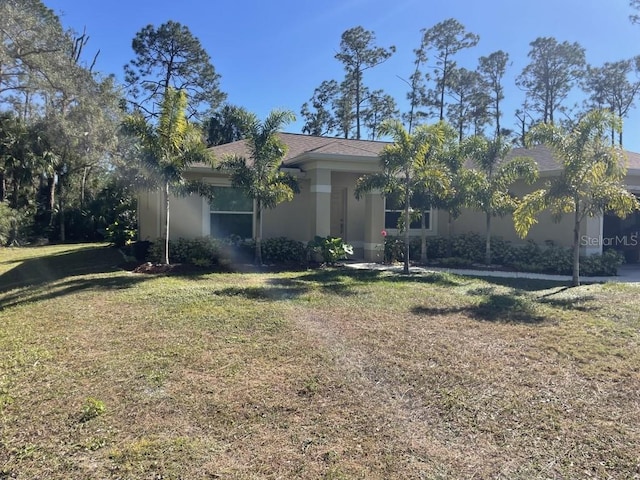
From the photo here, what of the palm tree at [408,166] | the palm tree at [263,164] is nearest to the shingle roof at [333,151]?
the palm tree at [263,164]

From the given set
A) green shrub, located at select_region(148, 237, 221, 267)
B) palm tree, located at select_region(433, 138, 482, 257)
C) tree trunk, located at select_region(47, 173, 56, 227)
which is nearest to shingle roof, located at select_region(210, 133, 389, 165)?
palm tree, located at select_region(433, 138, 482, 257)

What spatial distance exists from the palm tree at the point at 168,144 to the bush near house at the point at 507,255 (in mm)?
6375

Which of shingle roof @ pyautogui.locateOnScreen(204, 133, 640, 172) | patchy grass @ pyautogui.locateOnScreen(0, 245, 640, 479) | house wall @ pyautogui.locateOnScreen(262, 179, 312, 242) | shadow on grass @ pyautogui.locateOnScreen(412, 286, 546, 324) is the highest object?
shingle roof @ pyautogui.locateOnScreen(204, 133, 640, 172)

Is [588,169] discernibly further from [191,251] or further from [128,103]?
[128,103]

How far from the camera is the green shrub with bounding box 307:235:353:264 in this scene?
12.7m

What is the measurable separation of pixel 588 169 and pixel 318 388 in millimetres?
7774

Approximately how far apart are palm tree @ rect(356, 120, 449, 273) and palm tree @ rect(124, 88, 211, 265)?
4504mm

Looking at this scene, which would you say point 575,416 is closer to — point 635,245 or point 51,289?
point 51,289

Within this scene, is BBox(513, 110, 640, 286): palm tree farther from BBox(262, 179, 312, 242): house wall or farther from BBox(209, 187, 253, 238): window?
BBox(209, 187, 253, 238): window

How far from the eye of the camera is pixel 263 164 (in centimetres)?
1192

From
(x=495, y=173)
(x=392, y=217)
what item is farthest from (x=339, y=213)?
(x=495, y=173)

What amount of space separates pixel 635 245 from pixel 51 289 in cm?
1724

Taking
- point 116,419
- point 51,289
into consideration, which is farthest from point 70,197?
point 116,419

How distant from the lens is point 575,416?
165 inches
